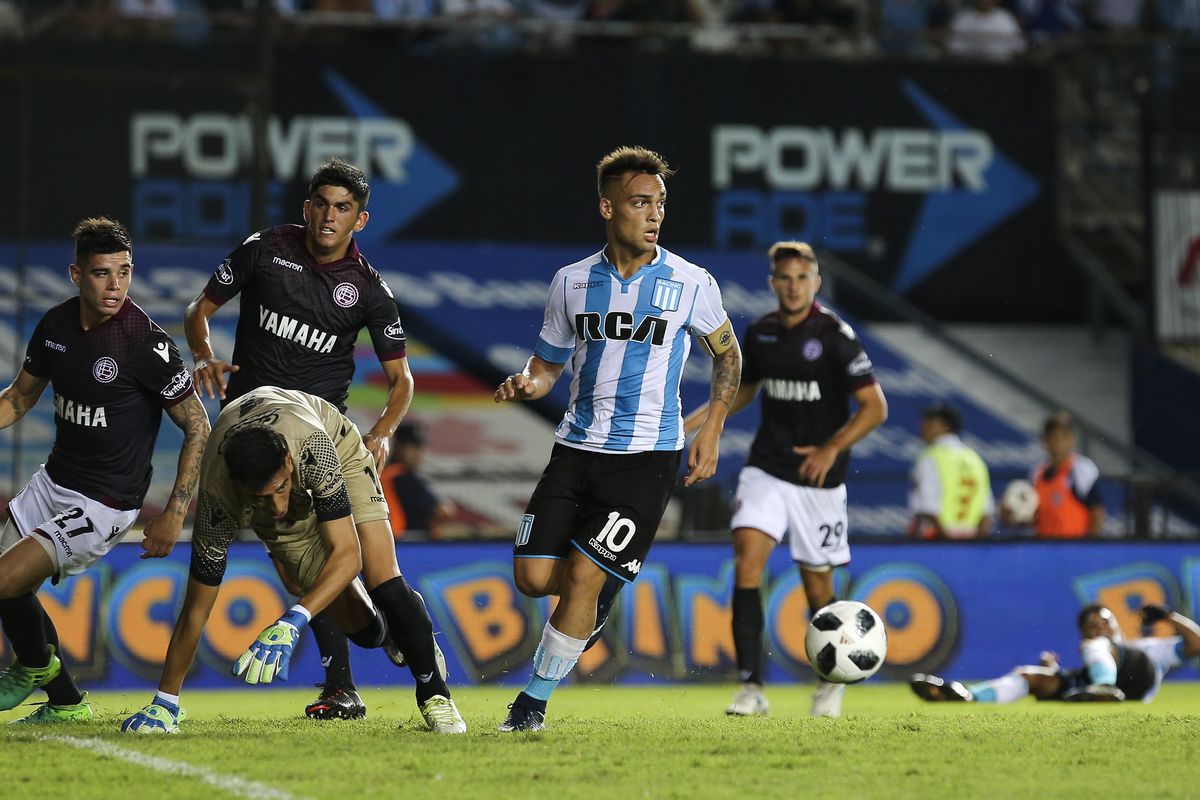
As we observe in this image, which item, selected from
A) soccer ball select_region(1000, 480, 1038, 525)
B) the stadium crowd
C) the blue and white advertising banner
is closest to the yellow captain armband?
the blue and white advertising banner

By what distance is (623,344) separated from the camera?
8.16m

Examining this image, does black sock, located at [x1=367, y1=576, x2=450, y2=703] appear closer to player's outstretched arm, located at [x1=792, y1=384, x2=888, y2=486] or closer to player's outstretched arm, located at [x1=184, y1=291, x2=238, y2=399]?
player's outstretched arm, located at [x1=184, y1=291, x2=238, y2=399]

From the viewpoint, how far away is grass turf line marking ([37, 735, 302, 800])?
6.20 m

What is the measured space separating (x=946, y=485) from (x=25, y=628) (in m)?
8.34

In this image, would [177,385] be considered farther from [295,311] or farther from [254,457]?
[254,457]

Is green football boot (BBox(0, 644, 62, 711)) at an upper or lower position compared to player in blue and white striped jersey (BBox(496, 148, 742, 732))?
lower

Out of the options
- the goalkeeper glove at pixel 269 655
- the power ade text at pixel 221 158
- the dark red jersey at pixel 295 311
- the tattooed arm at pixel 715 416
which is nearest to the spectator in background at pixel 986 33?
the power ade text at pixel 221 158

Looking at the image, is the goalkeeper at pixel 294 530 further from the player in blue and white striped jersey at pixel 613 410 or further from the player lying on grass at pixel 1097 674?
the player lying on grass at pixel 1097 674

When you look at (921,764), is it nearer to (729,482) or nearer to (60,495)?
(60,495)

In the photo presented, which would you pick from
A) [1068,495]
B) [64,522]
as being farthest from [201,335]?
[1068,495]

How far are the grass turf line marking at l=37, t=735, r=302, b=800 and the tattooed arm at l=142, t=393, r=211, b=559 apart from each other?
2.94ft

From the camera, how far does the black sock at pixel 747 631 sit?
34.2 feet

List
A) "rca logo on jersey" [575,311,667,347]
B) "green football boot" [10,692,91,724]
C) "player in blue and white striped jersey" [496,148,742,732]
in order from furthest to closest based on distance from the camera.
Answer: "green football boot" [10,692,91,724]
"rca logo on jersey" [575,311,667,347]
"player in blue and white striped jersey" [496,148,742,732]

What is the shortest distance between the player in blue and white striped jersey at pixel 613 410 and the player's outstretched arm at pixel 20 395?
2358mm
